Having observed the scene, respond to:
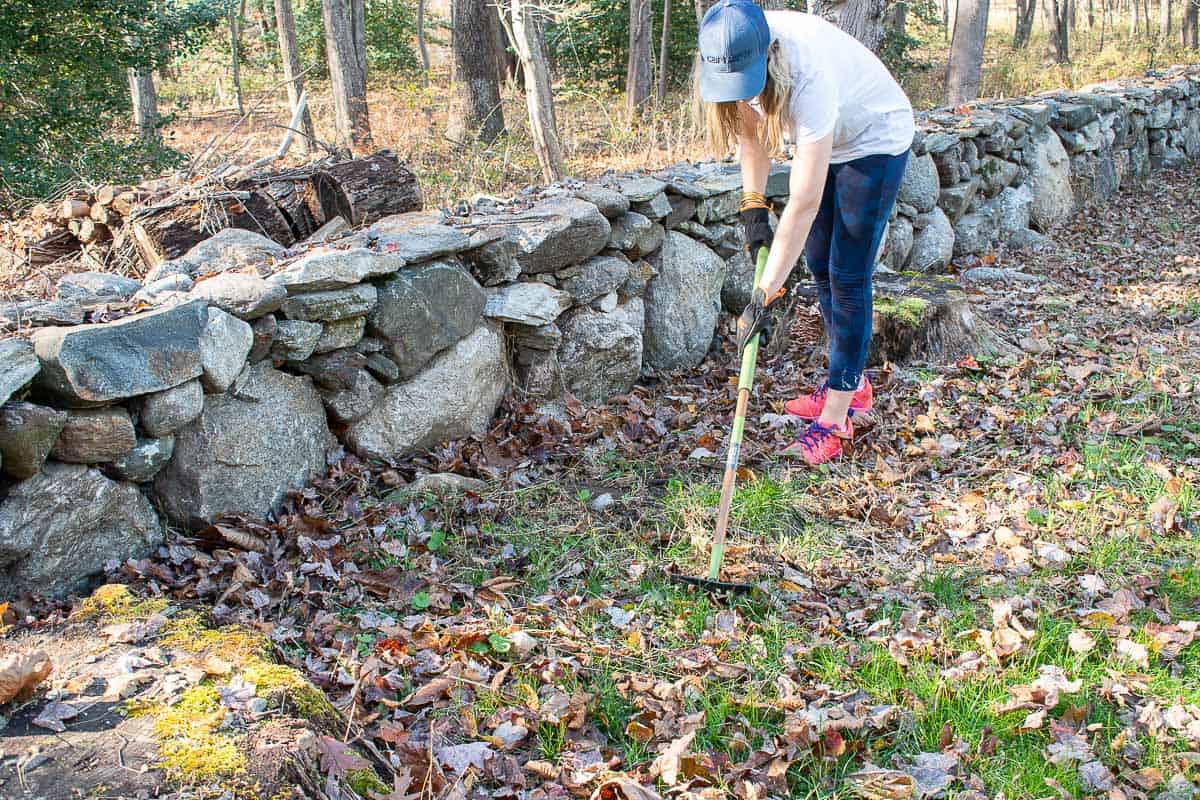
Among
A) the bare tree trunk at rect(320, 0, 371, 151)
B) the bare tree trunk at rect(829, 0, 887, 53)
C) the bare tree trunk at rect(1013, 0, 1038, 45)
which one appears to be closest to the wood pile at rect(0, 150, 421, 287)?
the bare tree trunk at rect(829, 0, 887, 53)

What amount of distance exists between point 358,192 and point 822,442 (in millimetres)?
2807

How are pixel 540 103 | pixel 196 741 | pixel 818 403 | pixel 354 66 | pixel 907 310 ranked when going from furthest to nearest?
pixel 354 66 < pixel 540 103 < pixel 907 310 < pixel 818 403 < pixel 196 741

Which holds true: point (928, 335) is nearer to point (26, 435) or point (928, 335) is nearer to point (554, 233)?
point (554, 233)

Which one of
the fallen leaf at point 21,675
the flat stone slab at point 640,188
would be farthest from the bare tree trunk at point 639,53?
the fallen leaf at point 21,675

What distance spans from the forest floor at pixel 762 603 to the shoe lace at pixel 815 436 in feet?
0.41

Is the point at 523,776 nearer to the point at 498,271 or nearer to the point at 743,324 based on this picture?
the point at 743,324

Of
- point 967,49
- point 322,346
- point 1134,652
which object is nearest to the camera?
point 1134,652

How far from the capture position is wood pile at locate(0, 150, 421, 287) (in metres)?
4.71

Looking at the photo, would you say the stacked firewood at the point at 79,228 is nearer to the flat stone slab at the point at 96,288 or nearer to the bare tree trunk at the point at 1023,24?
the flat stone slab at the point at 96,288

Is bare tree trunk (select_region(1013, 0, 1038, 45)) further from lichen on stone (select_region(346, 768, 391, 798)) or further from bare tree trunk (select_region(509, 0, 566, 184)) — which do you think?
lichen on stone (select_region(346, 768, 391, 798))

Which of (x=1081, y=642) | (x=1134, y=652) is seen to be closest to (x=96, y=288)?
(x=1081, y=642)

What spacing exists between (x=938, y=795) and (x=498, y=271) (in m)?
3.04

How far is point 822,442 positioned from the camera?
414 cm

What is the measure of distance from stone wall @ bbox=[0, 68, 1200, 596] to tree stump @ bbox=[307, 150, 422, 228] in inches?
11.5
